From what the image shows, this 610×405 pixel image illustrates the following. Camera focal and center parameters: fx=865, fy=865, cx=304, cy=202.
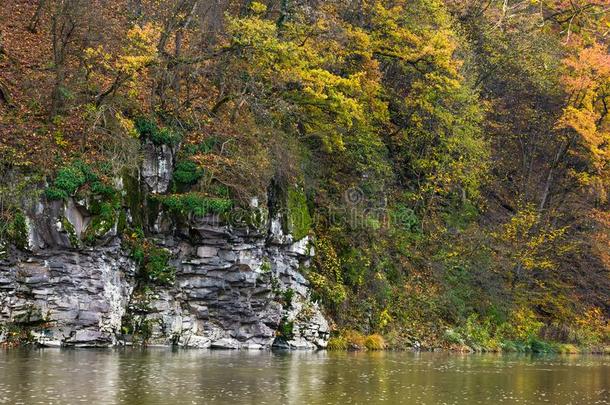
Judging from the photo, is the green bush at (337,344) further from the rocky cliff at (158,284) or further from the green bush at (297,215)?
the green bush at (297,215)

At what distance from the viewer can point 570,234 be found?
41344 mm

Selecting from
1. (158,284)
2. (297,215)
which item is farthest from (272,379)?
(297,215)

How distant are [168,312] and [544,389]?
39.2ft

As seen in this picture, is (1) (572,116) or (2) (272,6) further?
(1) (572,116)

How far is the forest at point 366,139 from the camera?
89.8 feet

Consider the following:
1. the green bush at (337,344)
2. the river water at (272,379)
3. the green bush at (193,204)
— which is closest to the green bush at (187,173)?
the green bush at (193,204)

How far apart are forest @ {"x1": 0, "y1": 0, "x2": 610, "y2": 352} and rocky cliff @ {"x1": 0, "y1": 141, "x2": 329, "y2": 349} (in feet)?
1.59

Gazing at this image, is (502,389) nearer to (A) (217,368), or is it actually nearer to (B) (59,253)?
(A) (217,368)

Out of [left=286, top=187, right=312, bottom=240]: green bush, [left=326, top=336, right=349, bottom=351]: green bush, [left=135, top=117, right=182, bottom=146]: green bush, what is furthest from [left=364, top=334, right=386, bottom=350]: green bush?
[left=135, top=117, right=182, bottom=146]: green bush

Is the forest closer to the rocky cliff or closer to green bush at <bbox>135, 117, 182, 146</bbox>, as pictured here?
green bush at <bbox>135, 117, 182, 146</bbox>

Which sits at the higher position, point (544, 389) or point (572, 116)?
point (572, 116)

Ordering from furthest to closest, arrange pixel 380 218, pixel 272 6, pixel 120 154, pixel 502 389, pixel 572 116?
pixel 572 116 → pixel 380 218 → pixel 272 6 → pixel 120 154 → pixel 502 389

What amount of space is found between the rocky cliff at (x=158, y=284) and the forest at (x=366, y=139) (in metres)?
0.48

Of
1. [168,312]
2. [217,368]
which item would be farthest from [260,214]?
[217,368]
